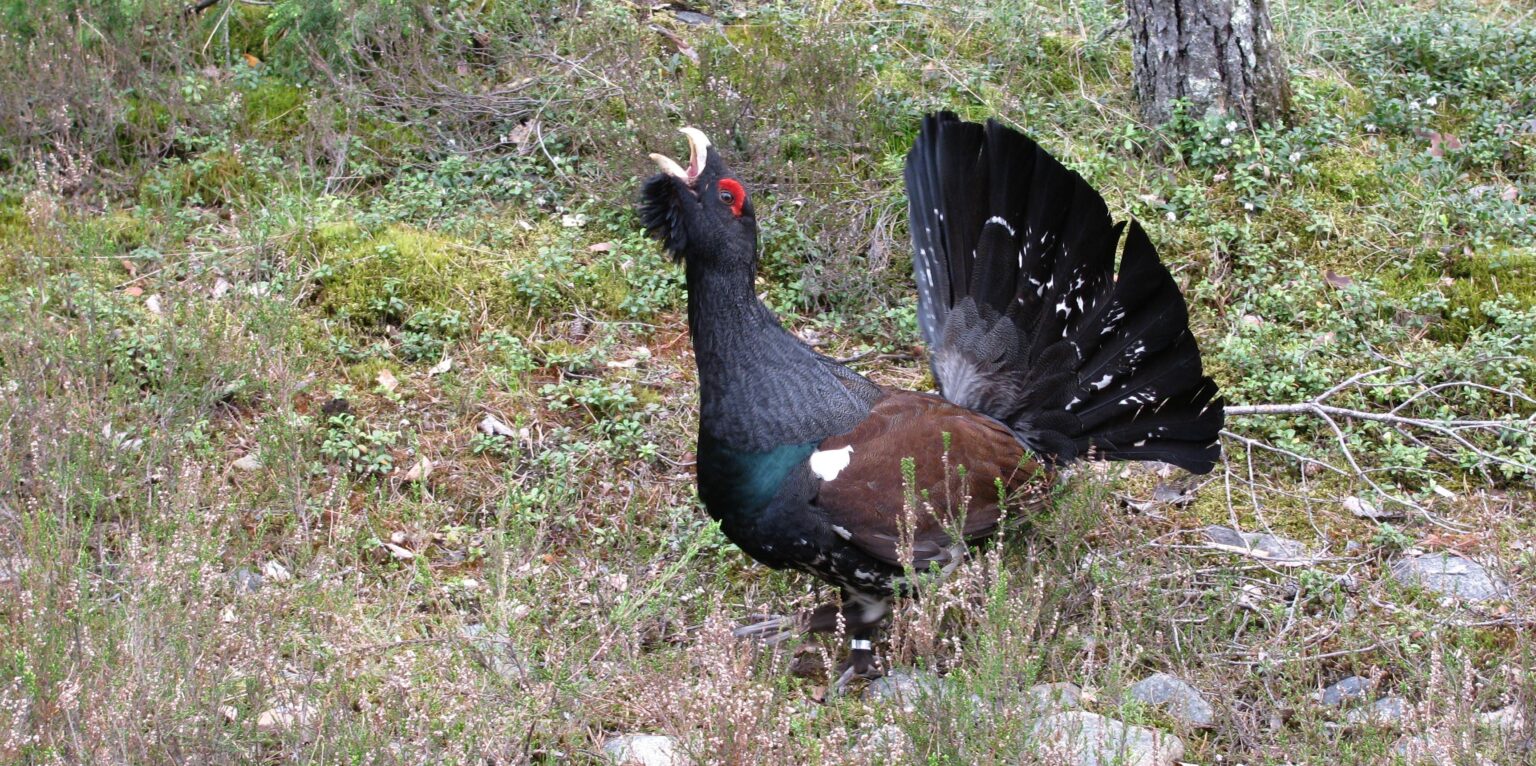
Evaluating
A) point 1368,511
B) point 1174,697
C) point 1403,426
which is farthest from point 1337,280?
point 1174,697

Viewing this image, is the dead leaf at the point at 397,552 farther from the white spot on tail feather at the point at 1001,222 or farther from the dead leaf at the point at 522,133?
the dead leaf at the point at 522,133

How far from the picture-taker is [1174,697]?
159 inches

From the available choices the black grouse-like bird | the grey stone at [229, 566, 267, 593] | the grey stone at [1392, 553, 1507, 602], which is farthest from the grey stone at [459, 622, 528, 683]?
the grey stone at [1392, 553, 1507, 602]

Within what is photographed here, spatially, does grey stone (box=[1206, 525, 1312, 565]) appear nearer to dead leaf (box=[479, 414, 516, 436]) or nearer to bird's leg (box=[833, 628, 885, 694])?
bird's leg (box=[833, 628, 885, 694])

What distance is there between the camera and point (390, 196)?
6.78m

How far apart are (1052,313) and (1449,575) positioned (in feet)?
5.21

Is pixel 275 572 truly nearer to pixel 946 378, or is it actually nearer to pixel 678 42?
pixel 946 378

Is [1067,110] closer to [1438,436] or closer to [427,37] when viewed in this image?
[1438,436]

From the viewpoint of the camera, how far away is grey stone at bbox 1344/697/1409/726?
3516 mm

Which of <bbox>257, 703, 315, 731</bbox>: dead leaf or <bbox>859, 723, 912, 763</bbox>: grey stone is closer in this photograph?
<bbox>859, 723, 912, 763</bbox>: grey stone

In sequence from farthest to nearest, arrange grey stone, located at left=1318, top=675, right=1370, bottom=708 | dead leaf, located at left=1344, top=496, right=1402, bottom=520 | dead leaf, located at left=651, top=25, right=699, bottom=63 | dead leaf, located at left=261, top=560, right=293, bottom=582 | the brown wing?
dead leaf, located at left=651, top=25, right=699, bottom=63
dead leaf, located at left=1344, top=496, right=1402, bottom=520
the brown wing
grey stone, located at left=1318, top=675, right=1370, bottom=708
dead leaf, located at left=261, top=560, right=293, bottom=582

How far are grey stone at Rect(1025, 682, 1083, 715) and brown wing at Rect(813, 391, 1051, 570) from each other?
0.48 metres

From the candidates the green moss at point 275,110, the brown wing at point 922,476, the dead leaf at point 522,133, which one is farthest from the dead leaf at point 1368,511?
the green moss at point 275,110

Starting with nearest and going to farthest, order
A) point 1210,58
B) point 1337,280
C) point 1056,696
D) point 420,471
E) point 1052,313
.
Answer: point 1056,696 → point 1052,313 → point 420,471 → point 1337,280 → point 1210,58
